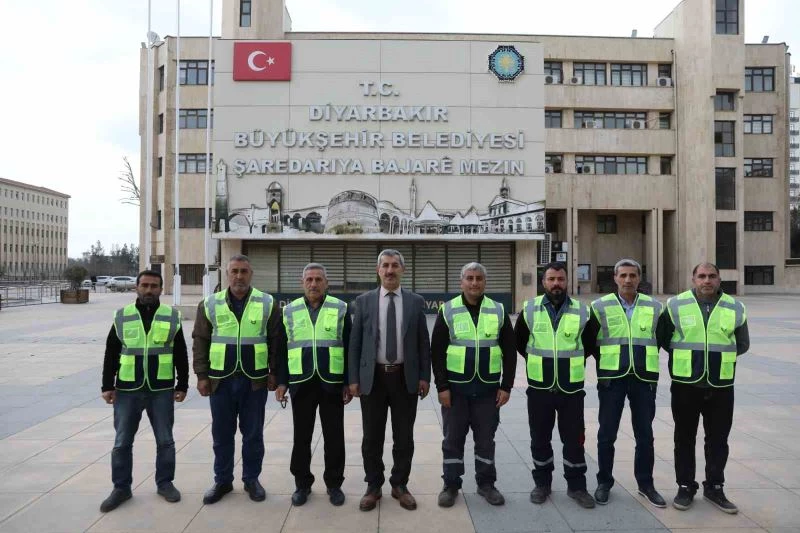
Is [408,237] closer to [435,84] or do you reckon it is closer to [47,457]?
[435,84]

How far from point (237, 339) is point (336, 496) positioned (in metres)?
1.46

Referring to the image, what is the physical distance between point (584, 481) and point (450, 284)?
18710mm

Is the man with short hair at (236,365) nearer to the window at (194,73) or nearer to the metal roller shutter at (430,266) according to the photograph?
the metal roller shutter at (430,266)

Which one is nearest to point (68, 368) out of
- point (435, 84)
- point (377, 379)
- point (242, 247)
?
point (377, 379)

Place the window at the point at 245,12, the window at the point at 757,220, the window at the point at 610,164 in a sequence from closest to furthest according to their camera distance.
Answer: the window at the point at 245,12, the window at the point at 610,164, the window at the point at 757,220

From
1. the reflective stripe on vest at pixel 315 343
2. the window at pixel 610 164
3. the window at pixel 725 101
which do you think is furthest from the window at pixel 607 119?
the reflective stripe on vest at pixel 315 343

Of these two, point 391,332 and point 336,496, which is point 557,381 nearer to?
point 391,332

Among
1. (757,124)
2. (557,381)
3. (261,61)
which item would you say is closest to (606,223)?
(757,124)

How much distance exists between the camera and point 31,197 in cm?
10669

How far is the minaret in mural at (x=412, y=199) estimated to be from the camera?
22656 millimetres

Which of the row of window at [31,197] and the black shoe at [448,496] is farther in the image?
the row of window at [31,197]

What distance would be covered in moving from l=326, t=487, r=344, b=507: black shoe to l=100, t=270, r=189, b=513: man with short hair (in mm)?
1203

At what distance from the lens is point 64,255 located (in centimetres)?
11675

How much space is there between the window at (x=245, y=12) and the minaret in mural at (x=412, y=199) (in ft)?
54.4
